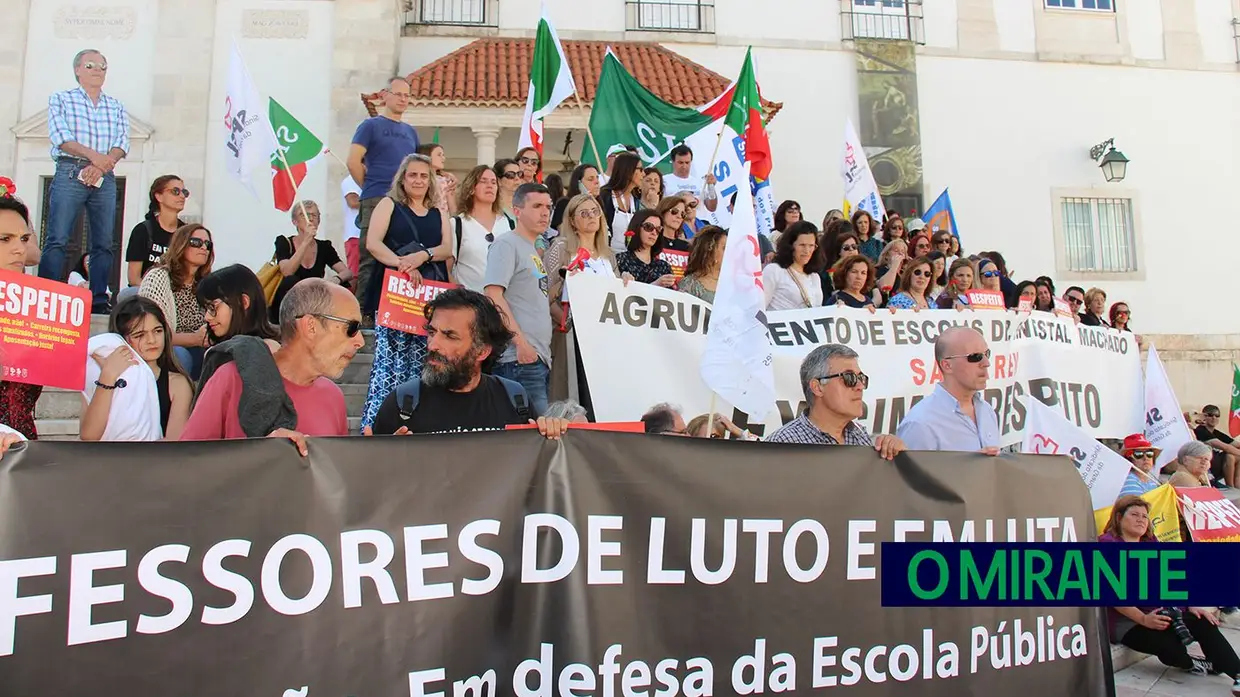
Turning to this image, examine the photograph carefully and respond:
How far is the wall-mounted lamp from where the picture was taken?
17531 millimetres

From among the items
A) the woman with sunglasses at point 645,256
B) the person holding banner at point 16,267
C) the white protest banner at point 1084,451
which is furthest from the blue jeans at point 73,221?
the white protest banner at point 1084,451

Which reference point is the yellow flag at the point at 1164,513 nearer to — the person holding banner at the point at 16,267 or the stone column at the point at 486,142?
the person holding banner at the point at 16,267

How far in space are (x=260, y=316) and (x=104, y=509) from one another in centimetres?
177

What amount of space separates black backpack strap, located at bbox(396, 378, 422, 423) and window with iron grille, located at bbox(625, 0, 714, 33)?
597 inches

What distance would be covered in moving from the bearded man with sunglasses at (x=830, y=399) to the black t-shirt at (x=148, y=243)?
4669mm

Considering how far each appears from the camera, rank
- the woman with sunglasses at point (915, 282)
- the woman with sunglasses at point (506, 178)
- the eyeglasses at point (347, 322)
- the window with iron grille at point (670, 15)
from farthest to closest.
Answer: the window with iron grille at point (670, 15) < the woman with sunglasses at point (915, 282) < the woman with sunglasses at point (506, 178) < the eyeglasses at point (347, 322)

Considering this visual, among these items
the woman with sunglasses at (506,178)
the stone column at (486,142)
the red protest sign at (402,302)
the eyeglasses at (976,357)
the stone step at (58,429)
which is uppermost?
the stone column at (486,142)

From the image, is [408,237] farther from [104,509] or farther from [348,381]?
[104,509]

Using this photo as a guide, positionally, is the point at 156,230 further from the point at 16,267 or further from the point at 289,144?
the point at 289,144

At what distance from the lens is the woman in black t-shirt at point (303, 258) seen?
25.7ft

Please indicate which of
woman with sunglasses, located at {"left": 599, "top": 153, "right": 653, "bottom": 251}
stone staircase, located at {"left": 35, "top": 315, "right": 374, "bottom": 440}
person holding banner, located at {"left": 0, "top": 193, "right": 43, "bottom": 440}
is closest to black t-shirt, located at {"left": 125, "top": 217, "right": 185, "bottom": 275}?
stone staircase, located at {"left": 35, "top": 315, "right": 374, "bottom": 440}

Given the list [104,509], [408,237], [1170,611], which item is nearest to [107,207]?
[408,237]

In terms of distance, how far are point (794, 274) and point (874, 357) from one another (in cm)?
98

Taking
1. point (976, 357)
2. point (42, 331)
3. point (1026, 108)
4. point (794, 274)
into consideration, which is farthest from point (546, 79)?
point (1026, 108)
